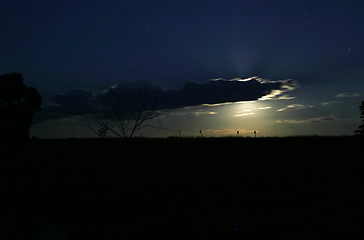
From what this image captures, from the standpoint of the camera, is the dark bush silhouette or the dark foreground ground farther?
the dark bush silhouette

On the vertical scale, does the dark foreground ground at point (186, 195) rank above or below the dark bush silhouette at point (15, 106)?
below

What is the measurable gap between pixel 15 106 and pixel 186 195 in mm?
23123

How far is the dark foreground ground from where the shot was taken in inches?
217

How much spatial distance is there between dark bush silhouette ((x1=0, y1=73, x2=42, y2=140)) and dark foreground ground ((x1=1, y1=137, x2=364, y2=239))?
1127 cm

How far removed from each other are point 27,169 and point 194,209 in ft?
29.3

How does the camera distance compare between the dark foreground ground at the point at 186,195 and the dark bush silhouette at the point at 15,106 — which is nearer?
the dark foreground ground at the point at 186,195

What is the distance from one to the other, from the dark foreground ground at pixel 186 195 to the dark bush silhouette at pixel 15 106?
11266 millimetres

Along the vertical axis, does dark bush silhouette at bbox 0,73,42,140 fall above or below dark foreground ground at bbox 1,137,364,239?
above

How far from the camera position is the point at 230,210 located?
6.48m

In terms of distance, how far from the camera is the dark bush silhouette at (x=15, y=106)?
2377 centimetres

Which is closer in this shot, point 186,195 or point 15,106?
point 186,195

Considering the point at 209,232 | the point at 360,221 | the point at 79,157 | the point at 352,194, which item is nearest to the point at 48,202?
the point at 209,232

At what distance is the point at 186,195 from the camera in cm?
764

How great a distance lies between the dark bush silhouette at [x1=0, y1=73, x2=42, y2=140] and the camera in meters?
23.8
